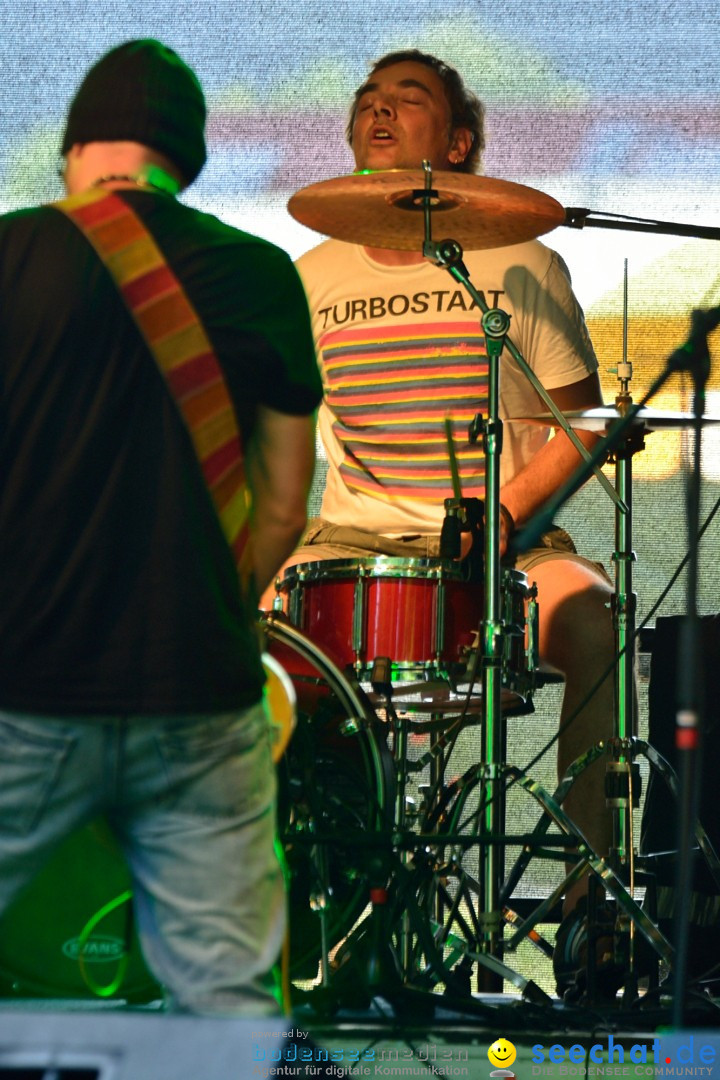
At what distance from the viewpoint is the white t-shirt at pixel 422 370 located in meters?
3.49

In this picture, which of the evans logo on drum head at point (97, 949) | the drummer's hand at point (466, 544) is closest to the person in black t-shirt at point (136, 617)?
the evans logo on drum head at point (97, 949)

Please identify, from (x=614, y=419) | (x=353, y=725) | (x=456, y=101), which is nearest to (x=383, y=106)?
(x=456, y=101)

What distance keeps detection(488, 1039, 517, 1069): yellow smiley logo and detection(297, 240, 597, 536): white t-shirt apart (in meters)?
1.42

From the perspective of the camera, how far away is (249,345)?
5.25 feet

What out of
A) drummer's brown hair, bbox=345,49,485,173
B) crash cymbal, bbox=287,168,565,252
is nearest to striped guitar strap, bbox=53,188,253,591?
crash cymbal, bbox=287,168,565,252

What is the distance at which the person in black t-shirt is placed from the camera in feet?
4.87

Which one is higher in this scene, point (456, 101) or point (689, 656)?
point (456, 101)

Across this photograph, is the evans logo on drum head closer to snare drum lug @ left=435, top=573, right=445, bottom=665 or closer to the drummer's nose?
snare drum lug @ left=435, top=573, right=445, bottom=665

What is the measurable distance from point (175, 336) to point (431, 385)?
202 cm

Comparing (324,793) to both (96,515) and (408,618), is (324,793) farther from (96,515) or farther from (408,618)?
(96,515)

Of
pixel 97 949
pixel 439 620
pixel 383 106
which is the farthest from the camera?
pixel 383 106

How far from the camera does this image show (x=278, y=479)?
1.68 m

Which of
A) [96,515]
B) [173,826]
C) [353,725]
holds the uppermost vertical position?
[96,515]

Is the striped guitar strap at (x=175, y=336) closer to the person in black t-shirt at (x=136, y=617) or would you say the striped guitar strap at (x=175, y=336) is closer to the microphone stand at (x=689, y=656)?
the person in black t-shirt at (x=136, y=617)
